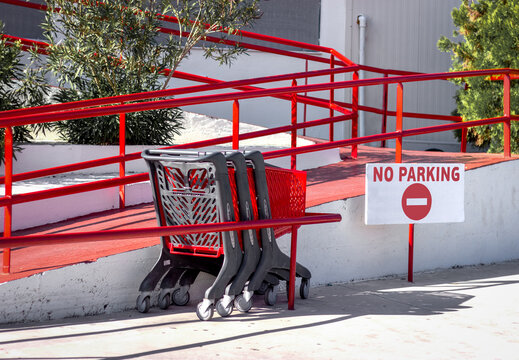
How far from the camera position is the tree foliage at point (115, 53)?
7941mm

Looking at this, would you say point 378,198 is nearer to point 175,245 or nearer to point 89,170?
point 175,245

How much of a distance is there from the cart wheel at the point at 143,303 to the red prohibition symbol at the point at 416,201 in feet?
8.24

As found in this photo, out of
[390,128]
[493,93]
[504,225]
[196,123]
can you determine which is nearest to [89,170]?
[196,123]

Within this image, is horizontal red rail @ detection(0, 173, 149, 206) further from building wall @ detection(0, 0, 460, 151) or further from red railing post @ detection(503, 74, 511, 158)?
building wall @ detection(0, 0, 460, 151)

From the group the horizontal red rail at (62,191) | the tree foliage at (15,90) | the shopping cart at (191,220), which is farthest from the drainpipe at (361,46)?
the shopping cart at (191,220)

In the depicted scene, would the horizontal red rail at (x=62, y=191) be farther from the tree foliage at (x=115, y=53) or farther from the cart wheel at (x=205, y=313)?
the tree foliage at (x=115, y=53)

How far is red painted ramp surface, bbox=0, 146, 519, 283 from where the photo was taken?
4.97 metres

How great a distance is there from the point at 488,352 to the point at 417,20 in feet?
34.3

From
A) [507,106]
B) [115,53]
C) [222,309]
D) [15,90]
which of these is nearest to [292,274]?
[222,309]

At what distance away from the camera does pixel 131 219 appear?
5.89 meters

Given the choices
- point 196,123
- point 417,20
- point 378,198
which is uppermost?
point 417,20

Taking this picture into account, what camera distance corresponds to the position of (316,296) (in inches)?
222

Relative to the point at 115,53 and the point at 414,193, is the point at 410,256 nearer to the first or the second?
the point at 414,193

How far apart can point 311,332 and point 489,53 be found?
20.8 feet
